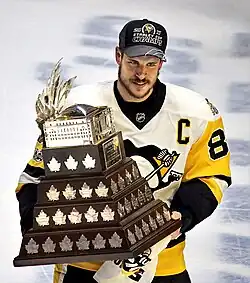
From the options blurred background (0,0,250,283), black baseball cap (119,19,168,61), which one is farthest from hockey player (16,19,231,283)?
blurred background (0,0,250,283)

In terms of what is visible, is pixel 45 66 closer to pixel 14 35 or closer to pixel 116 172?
pixel 14 35

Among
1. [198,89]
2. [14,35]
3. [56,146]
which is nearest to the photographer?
[56,146]

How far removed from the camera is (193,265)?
3.16m

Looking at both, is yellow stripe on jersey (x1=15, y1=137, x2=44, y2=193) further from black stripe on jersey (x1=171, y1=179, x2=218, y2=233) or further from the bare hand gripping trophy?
black stripe on jersey (x1=171, y1=179, x2=218, y2=233)

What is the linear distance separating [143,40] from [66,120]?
1.11 ft

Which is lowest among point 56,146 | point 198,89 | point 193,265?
point 193,265

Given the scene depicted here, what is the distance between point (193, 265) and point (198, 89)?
4.21 ft

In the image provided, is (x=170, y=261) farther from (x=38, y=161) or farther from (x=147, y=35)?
(x=147, y=35)

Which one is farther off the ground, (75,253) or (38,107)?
(38,107)

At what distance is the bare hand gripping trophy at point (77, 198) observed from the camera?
6.39 ft

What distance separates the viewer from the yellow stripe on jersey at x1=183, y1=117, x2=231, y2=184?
2244 millimetres

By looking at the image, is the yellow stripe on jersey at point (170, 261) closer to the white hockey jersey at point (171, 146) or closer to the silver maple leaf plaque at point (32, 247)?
the white hockey jersey at point (171, 146)

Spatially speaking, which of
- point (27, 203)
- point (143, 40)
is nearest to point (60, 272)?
point (27, 203)

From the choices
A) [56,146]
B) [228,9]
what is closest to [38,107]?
[56,146]
